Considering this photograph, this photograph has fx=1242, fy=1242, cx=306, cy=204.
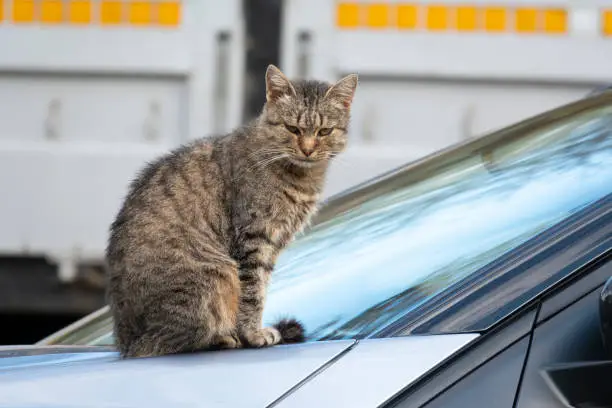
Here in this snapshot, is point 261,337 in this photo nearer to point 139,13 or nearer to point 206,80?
point 206,80

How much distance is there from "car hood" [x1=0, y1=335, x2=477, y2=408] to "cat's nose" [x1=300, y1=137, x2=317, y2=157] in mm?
1292

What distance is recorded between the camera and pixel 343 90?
3.52 m

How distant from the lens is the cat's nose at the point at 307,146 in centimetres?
337

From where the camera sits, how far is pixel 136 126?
22.4 ft

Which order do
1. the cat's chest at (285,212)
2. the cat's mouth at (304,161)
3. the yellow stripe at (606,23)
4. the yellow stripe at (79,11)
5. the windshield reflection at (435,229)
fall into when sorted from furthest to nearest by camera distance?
the yellow stripe at (79,11)
the yellow stripe at (606,23)
the cat's mouth at (304,161)
the cat's chest at (285,212)
the windshield reflection at (435,229)

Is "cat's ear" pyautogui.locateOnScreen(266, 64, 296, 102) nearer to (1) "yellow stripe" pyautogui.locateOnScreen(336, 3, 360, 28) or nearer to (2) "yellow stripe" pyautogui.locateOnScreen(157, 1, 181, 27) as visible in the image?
(1) "yellow stripe" pyautogui.locateOnScreen(336, 3, 360, 28)

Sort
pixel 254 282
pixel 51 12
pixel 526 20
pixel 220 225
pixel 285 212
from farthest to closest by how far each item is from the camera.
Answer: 1. pixel 51 12
2. pixel 526 20
3. pixel 285 212
4. pixel 220 225
5. pixel 254 282

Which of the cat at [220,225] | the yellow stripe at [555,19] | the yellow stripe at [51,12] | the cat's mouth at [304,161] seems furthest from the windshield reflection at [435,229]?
the yellow stripe at [51,12]

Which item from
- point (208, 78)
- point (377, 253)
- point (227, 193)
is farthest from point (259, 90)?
point (377, 253)

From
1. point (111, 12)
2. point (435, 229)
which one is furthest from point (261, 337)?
point (111, 12)

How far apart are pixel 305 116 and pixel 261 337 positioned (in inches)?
44.6

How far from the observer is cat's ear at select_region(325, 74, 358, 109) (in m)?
3.50

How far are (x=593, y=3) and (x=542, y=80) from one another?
19.6 inches

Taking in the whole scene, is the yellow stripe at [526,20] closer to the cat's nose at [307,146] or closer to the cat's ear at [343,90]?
the cat's ear at [343,90]
